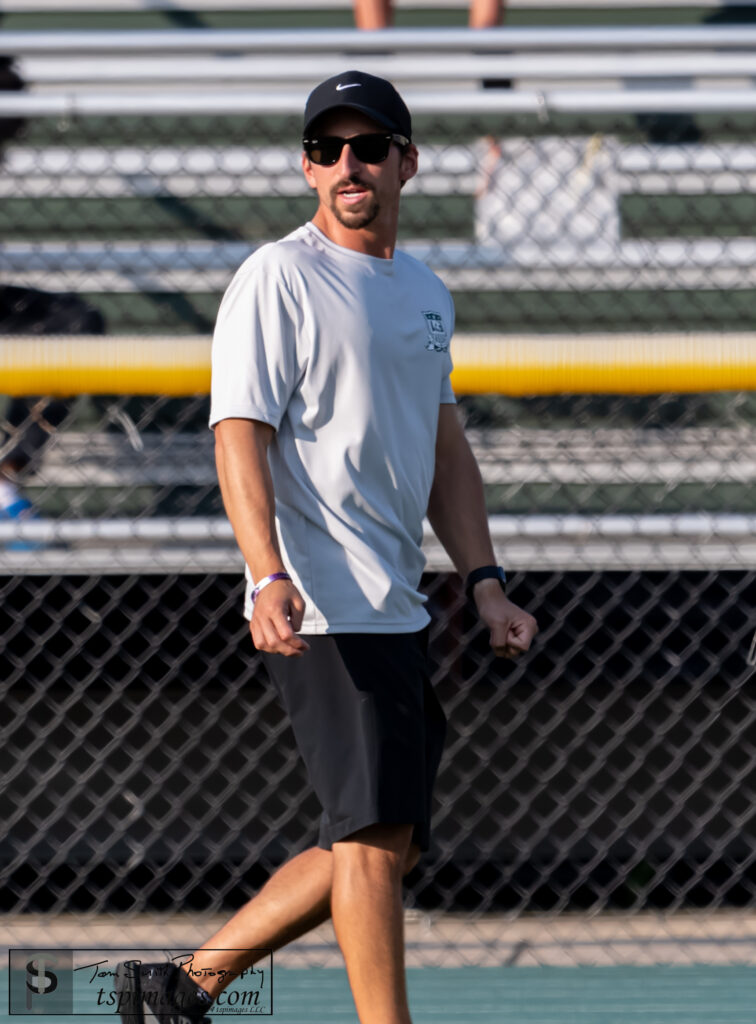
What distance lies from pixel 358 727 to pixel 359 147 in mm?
953

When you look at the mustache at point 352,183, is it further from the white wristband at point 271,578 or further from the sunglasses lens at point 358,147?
the white wristband at point 271,578

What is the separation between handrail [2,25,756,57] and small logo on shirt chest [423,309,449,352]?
138cm

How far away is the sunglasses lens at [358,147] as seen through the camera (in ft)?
6.87

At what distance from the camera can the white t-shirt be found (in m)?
2.06

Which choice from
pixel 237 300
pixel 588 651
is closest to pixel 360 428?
pixel 237 300

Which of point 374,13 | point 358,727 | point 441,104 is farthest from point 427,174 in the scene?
point 358,727

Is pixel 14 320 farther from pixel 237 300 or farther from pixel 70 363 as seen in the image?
pixel 237 300

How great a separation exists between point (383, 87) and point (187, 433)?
2.22 metres

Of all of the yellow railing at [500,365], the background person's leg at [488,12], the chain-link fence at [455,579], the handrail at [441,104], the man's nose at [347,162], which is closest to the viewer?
the man's nose at [347,162]

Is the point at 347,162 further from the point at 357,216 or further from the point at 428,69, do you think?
the point at 428,69

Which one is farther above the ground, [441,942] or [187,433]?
[187,433]

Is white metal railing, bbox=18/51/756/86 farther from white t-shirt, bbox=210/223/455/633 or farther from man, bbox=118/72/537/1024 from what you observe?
white t-shirt, bbox=210/223/455/633

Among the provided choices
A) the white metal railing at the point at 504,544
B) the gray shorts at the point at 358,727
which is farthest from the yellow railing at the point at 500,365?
the gray shorts at the point at 358,727

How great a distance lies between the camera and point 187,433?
417 centimetres
